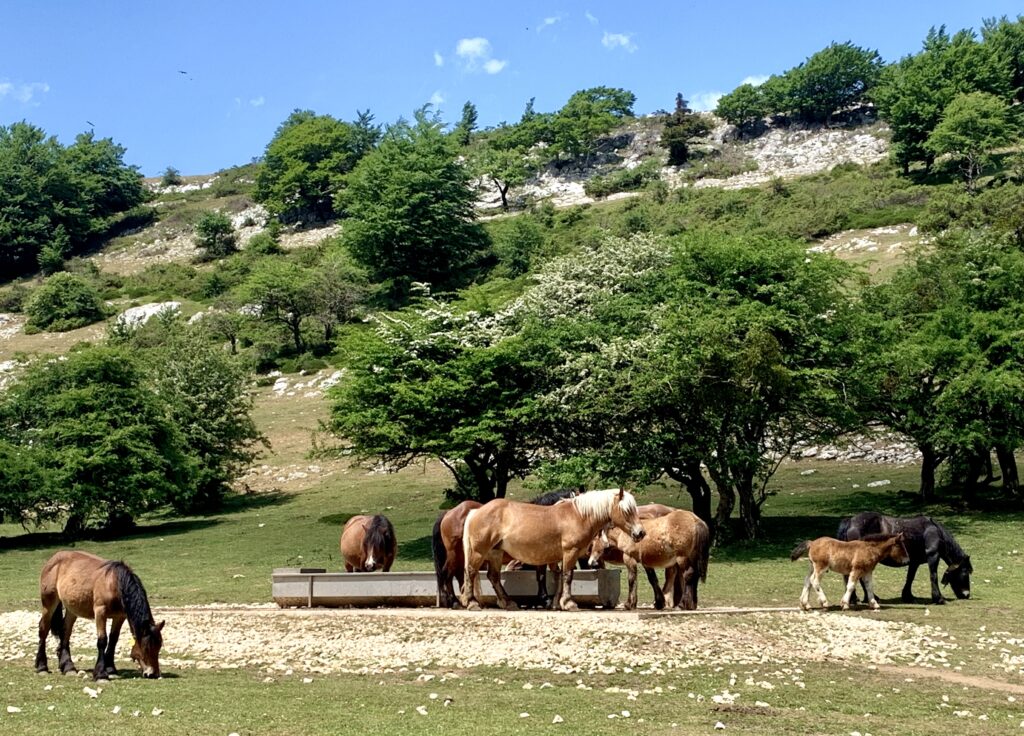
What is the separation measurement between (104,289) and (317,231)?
2926 centimetres

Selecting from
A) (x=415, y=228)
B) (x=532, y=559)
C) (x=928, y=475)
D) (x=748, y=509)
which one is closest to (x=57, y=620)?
(x=532, y=559)

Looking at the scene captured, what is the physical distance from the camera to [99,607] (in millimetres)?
13969

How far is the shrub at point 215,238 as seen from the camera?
4589 inches

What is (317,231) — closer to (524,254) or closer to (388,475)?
(524,254)

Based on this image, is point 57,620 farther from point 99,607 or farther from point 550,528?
point 550,528

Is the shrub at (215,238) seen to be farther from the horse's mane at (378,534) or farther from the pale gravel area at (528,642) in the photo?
the pale gravel area at (528,642)

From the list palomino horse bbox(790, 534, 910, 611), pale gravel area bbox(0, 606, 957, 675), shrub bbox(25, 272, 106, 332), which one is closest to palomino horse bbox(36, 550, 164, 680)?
Answer: pale gravel area bbox(0, 606, 957, 675)

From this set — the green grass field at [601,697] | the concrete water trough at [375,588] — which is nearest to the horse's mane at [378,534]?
the concrete water trough at [375,588]

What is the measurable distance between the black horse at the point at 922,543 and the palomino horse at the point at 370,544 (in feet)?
29.8

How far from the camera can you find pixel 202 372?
51969mm

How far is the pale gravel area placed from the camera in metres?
14.0

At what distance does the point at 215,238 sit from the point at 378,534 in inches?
4125

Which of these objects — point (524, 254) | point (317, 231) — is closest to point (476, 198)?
point (524, 254)

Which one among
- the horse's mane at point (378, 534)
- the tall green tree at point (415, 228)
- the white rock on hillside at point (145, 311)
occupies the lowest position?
the horse's mane at point (378, 534)
